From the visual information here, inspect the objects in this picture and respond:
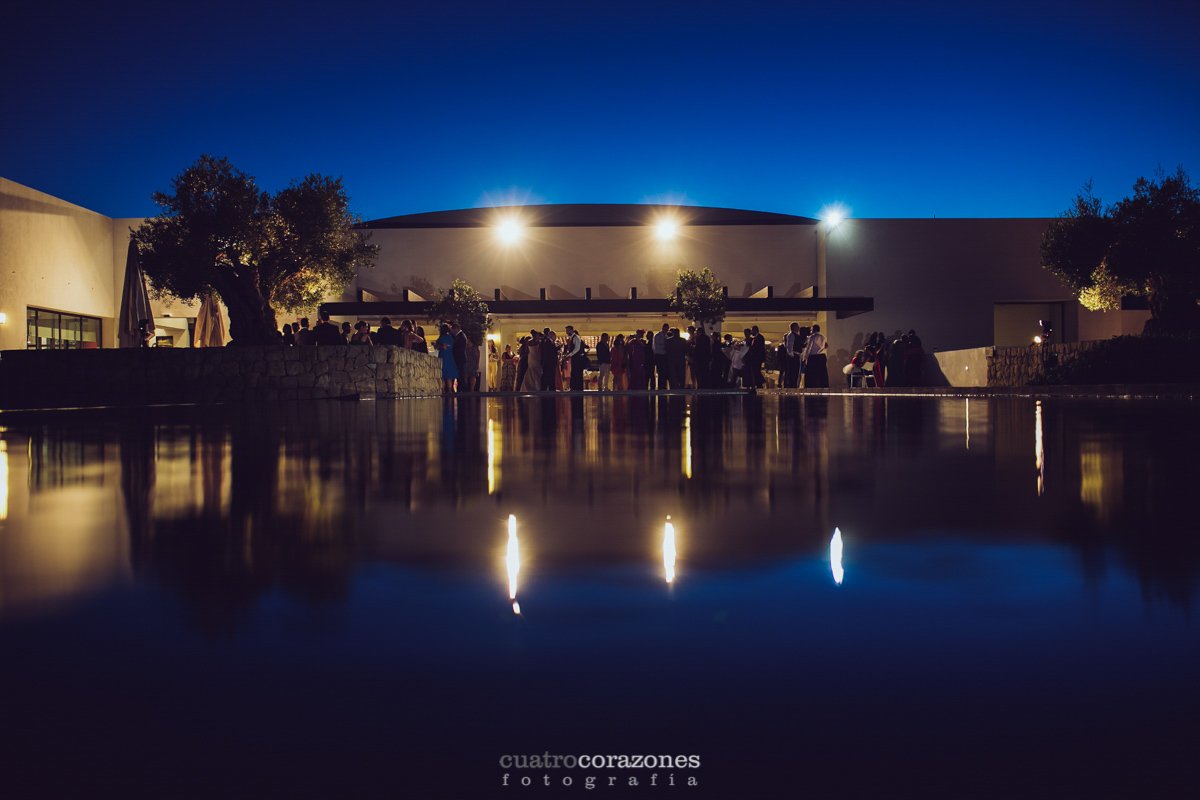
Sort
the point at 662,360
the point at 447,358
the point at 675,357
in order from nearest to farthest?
1. the point at 447,358
2. the point at 675,357
3. the point at 662,360

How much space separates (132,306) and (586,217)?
2812cm

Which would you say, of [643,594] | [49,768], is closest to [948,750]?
[643,594]

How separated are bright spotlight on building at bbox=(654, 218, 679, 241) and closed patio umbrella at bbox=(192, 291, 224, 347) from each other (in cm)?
1970

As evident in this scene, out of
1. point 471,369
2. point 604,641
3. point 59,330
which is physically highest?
point 59,330

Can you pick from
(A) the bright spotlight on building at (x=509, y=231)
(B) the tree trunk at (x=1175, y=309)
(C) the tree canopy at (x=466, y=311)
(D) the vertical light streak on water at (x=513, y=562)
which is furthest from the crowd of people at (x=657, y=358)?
(D) the vertical light streak on water at (x=513, y=562)

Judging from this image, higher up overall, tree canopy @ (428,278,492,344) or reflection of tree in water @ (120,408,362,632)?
tree canopy @ (428,278,492,344)

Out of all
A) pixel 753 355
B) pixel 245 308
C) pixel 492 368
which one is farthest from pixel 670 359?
pixel 492 368

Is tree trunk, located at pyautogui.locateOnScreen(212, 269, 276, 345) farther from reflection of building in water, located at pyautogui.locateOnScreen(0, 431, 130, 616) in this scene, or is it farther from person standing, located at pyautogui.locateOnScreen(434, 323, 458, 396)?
reflection of building in water, located at pyautogui.locateOnScreen(0, 431, 130, 616)

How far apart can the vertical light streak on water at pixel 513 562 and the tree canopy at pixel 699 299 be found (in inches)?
1104

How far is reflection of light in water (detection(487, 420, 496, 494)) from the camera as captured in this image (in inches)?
123

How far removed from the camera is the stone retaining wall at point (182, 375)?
14.5m

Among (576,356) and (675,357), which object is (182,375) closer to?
(576,356)

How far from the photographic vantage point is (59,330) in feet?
97.1

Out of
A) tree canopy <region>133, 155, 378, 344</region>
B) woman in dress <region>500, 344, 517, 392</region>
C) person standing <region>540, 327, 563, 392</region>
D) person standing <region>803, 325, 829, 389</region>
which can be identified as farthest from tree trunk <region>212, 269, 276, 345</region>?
person standing <region>803, 325, 829, 389</region>
